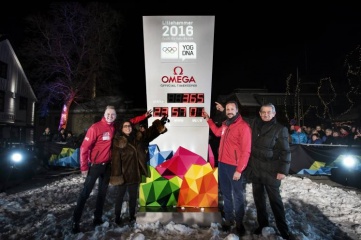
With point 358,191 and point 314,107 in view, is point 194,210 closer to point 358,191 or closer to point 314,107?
point 358,191

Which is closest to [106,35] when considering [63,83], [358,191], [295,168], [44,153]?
[63,83]

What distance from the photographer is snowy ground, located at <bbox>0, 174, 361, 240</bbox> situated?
478 centimetres

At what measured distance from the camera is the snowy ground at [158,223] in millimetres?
4777

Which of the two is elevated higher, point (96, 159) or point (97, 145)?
point (97, 145)

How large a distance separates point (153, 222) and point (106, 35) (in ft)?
80.9

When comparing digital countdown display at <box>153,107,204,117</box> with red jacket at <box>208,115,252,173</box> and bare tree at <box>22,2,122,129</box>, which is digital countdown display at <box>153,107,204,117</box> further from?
bare tree at <box>22,2,122,129</box>

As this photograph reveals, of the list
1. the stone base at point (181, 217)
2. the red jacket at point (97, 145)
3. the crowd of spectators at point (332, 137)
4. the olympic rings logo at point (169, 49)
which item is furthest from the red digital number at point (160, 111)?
the crowd of spectators at point (332, 137)

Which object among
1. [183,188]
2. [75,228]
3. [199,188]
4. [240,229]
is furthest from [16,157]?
[240,229]

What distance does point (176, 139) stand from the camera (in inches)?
321

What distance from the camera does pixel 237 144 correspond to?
4.84m

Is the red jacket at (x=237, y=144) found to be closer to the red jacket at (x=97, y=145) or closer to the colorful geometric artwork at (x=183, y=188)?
the colorful geometric artwork at (x=183, y=188)

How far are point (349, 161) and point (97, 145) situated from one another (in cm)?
895

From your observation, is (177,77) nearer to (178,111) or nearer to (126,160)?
(178,111)

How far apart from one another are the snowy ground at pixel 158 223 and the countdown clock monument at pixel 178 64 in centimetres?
271
